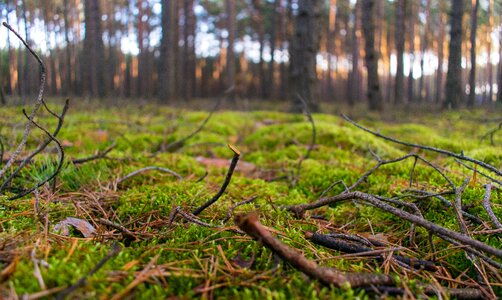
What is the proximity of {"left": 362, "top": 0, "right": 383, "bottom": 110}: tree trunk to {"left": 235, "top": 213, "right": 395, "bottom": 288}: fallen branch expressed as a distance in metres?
10.9

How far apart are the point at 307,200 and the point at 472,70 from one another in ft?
56.6

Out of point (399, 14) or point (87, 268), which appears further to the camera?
point (399, 14)

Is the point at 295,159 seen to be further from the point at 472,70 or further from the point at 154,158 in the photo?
the point at 472,70

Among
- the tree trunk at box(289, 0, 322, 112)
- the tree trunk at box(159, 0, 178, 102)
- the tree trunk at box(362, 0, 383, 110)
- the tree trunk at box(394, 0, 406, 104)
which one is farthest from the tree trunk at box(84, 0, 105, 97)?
the tree trunk at box(394, 0, 406, 104)

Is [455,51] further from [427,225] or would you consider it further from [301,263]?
[301,263]

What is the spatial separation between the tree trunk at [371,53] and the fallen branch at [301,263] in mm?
10896

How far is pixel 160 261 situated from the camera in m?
1.19

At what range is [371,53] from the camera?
36.2 ft

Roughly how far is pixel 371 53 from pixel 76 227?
11.0 meters

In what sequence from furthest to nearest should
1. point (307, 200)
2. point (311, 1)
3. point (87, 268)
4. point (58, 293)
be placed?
point (311, 1) < point (307, 200) < point (87, 268) < point (58, 293)

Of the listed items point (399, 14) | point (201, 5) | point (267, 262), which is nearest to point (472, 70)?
point (399, 14)

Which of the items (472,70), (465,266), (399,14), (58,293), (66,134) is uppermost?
(399,14)

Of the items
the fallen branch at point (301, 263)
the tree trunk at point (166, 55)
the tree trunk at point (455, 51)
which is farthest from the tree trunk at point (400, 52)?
the fallen branch at point (301, 263)

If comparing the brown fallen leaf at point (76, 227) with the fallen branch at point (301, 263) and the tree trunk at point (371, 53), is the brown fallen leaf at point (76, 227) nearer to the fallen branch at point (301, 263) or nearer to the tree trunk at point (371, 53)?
the fallen branch at point (301, 263)
